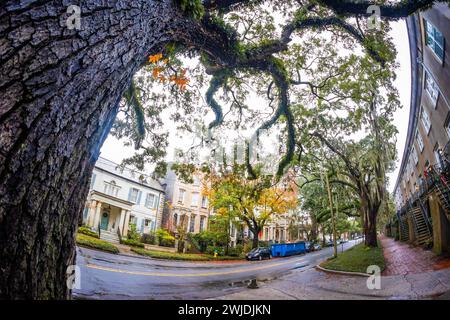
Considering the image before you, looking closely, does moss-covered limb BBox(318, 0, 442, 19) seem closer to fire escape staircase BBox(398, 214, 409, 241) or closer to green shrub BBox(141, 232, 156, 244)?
green shrub BBox(141, 232, 156, 244)

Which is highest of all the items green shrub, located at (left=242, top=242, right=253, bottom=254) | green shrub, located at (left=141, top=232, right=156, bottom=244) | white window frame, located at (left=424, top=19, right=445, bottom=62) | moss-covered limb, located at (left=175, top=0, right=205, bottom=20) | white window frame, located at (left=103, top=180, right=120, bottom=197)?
white window frame, located at (left=424, top=19, right=445, bottom=62)

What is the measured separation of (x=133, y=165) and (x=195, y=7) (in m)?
5.95

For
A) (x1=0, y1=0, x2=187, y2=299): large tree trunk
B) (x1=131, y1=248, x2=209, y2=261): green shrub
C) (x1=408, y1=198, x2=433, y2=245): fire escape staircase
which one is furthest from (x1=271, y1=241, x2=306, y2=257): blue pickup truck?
(x1=0, y1=0, x2=187, y2=299): large tree trunk

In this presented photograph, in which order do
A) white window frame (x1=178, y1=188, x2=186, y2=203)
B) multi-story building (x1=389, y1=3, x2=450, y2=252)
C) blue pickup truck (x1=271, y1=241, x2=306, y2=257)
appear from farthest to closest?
blue pickup truck (x1=271, y1=241, x2=306, y2=257) → white window frame (x1=178, y1=188, x2=186, y2=203) → multi-story building (x1=389, y1=3, x2=450, y2=252)

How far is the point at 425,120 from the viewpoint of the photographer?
12.2 metres

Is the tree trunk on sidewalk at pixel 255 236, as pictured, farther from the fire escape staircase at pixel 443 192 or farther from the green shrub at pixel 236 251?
the fire escape staircase at pixel 443 192

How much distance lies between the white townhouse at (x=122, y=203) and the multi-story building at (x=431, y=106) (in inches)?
573

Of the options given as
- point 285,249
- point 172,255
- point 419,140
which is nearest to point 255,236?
point 172,255

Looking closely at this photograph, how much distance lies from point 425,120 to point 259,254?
46.2 feet

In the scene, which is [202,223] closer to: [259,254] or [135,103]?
[135,103]

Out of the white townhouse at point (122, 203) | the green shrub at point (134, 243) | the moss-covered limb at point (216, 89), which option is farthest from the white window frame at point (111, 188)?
the moss-covered limb at point (216, 89)

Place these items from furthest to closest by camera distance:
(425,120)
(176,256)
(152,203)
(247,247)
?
(152,203) < (247,247) < (425,120) < (176,256)

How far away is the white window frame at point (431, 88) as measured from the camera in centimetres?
969

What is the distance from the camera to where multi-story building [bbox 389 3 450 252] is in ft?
26.0
